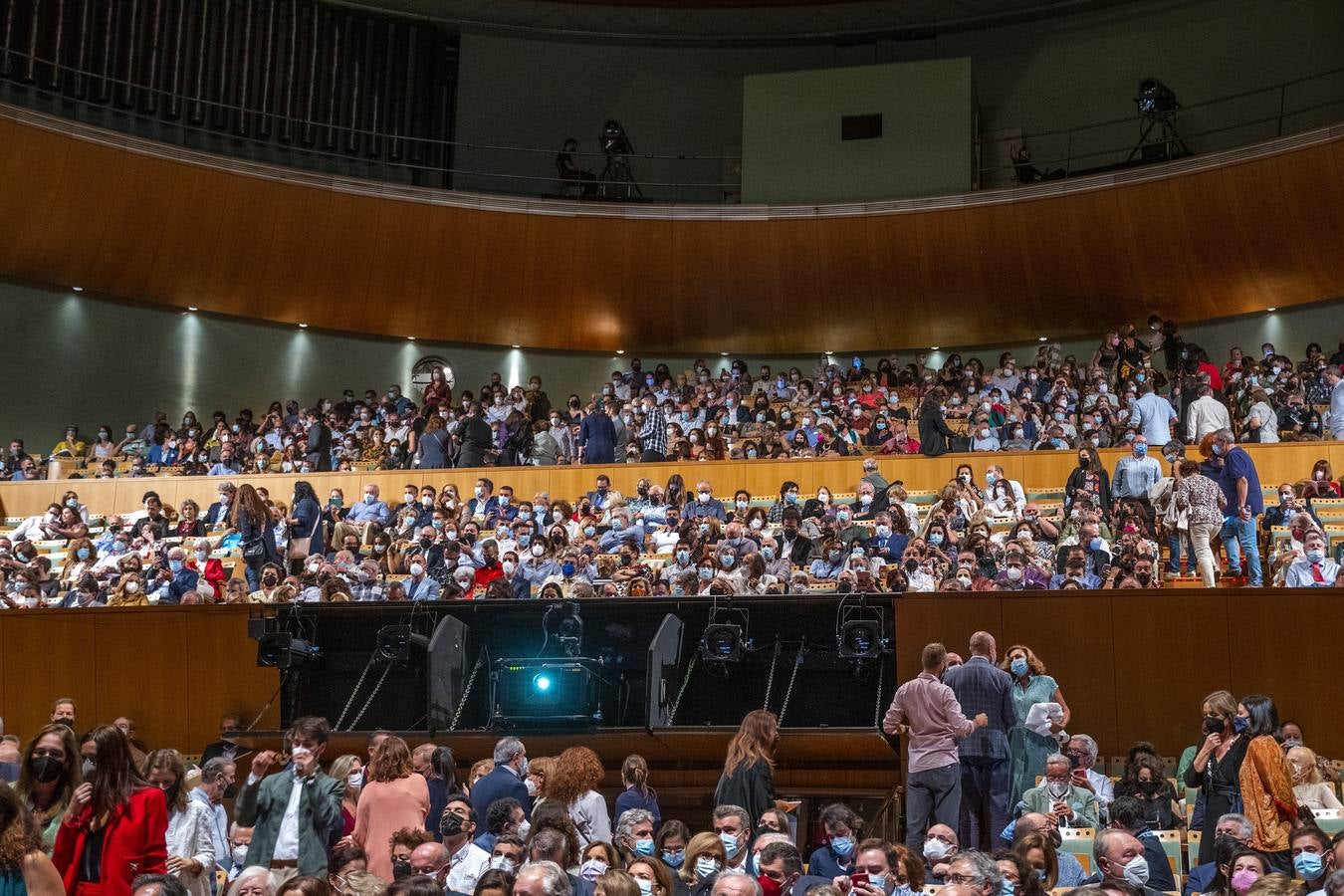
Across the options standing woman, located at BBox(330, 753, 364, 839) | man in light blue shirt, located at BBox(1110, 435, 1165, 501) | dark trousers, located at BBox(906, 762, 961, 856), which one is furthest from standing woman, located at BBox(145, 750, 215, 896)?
man in light blue shirt, located at BBox(1110, 435, 1165, 501)

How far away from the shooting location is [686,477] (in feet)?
62.1

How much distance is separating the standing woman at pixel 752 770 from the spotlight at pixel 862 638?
8.30ft

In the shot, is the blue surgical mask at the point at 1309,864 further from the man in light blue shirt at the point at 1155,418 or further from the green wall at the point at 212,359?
the green wall at the point at 212,359

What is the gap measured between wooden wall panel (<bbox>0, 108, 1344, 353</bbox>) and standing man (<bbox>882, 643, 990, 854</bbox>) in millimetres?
14851

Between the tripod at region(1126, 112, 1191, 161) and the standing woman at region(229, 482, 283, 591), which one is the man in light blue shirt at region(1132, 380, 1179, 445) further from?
the standing woman at region(229, 482, 283, 591)

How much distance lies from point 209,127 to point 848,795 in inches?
673

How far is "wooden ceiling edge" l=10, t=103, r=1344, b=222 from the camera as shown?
2122 cm

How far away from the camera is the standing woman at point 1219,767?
781 centimetres

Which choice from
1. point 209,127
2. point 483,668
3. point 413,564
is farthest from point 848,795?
point 209,127

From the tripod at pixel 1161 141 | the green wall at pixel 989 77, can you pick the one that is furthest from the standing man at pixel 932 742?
the green wall at pixel 989 77

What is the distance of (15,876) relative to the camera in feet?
14.2

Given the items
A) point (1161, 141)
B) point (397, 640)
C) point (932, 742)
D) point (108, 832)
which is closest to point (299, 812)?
point (108, 832)

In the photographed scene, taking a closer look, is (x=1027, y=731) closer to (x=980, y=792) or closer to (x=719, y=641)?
(x=980, y=792)

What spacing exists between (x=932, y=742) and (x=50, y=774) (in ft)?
17.6
